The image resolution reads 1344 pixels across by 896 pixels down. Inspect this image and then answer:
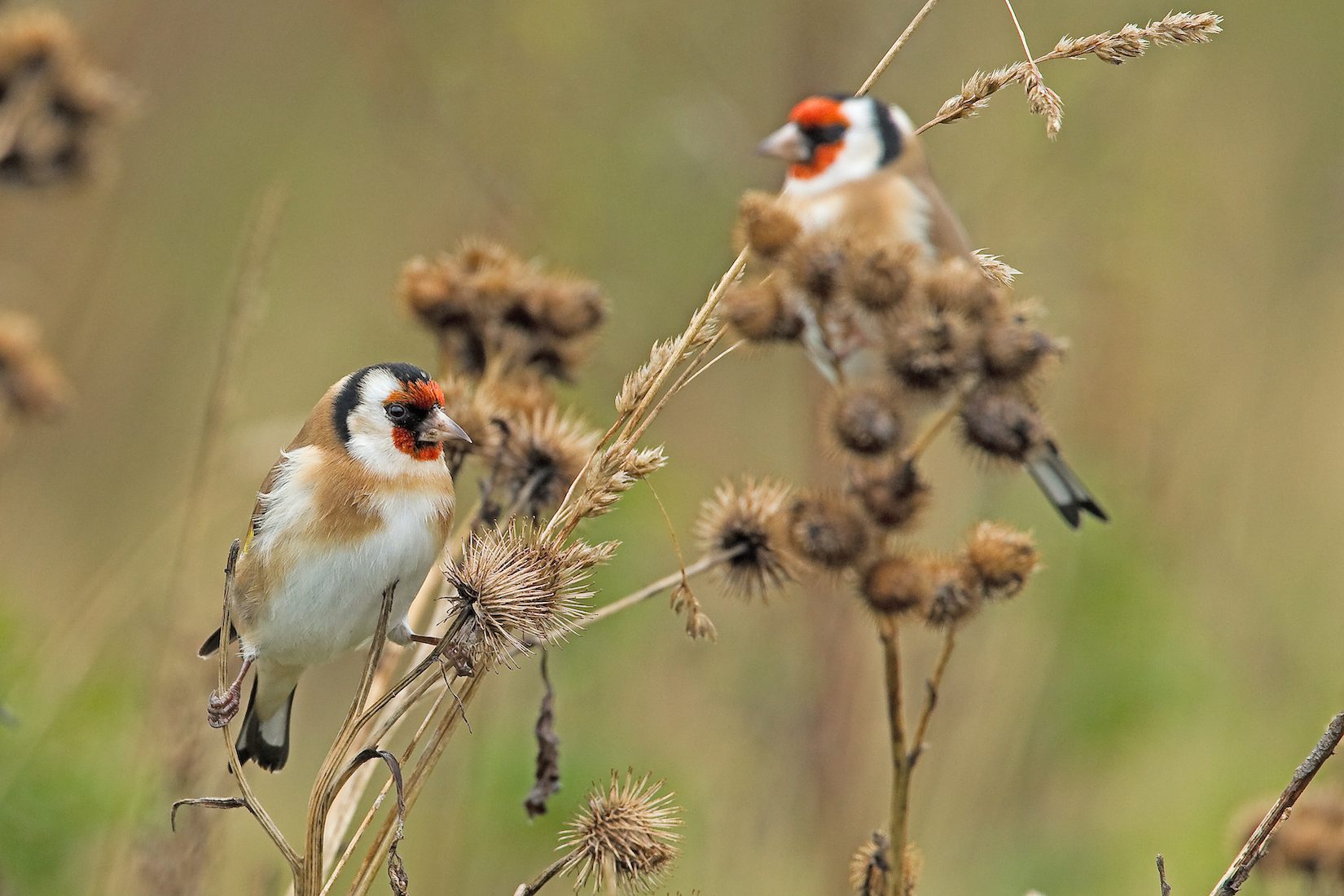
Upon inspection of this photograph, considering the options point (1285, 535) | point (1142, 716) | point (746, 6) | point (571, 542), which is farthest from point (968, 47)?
point (571, 542)

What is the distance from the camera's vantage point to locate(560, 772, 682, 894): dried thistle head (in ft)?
7.29

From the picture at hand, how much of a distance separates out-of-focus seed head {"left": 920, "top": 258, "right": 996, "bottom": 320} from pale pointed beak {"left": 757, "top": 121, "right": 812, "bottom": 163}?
2200mm

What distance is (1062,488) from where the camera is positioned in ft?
12.8

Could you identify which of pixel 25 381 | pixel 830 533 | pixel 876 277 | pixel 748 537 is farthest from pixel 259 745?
pixel 876 277

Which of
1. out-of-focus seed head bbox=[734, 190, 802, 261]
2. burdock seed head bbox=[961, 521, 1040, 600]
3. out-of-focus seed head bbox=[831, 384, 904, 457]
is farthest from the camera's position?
out-of-focus seed head bbox=[734, 190, 802, 261]

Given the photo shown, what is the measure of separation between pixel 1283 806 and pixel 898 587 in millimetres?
592

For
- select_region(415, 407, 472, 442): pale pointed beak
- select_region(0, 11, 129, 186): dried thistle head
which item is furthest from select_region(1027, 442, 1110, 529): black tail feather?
select_region(0, 11, 129, 186): dried thistle head

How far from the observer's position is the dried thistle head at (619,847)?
222 cm

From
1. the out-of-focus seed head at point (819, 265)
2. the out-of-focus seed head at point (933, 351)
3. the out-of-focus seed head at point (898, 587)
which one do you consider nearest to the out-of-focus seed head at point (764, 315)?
the out-of-focus seed head at point (819, 265)

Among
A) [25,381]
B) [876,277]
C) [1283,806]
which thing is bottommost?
[1283,806]

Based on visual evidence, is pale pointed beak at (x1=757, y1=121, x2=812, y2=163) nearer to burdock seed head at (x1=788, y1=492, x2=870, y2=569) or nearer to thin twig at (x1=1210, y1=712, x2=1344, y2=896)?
burdock seed head at (x1=788, y1=492, x2=870, y2=569)

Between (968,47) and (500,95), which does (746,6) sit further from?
(500,95)

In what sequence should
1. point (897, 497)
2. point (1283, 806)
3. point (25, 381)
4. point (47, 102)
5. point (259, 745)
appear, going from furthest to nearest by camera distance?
point (47, 102) < point (25, 381) < point (259, 745) < point (897, 497) < point (1283, 806)

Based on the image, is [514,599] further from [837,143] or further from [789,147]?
[837,143]
